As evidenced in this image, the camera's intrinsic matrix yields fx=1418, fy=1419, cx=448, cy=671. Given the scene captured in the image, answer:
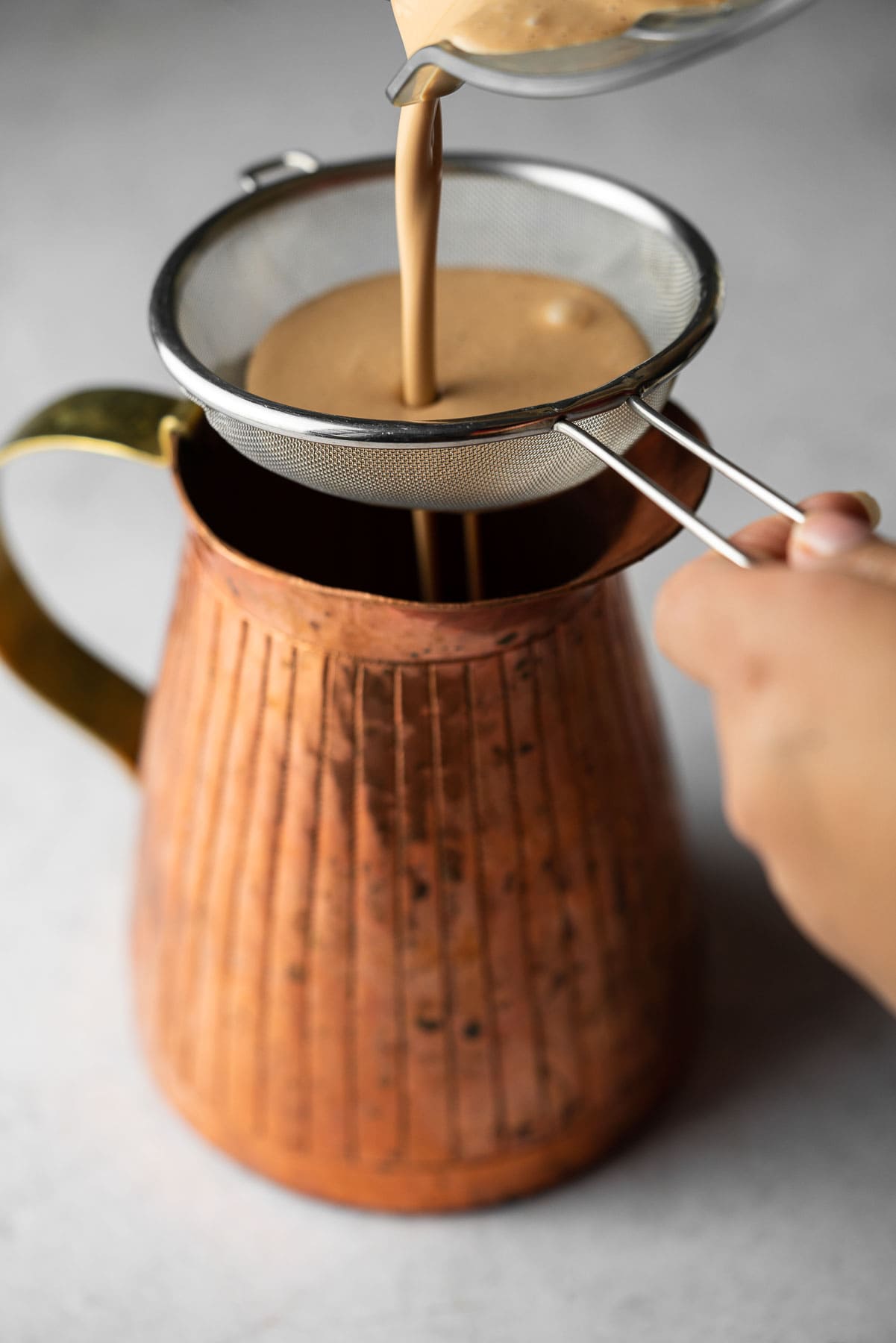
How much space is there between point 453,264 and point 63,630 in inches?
13.4

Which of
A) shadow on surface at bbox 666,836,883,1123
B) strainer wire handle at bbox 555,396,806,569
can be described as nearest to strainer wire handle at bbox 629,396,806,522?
strainer wire handle at bbox 555,396,806,569

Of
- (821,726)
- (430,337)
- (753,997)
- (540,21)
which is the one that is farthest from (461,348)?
(753,997)

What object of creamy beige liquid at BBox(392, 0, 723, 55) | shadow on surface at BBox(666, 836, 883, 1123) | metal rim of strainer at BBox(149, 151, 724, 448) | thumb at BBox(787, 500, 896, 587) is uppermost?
creamy beige liquid at BBox(392, 0, 723, 55)

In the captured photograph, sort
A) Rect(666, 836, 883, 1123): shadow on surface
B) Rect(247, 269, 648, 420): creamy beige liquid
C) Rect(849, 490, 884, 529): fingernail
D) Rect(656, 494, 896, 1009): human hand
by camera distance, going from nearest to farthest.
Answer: Rect(656, 494, 896, 1009): human hand, Rect(849, 490, 884, 529): fingernail, Rect(247, 269, 648, 420): creamy beige liquid, Rect(666, 836, 883, 1123): shadow on surface

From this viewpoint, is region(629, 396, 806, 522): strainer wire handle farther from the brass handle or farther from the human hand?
the brass handle

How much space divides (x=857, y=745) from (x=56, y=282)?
144cm

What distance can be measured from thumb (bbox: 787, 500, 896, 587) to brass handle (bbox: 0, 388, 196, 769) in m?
0.37

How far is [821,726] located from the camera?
0.47 m

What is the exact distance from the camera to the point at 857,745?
1.51 ft

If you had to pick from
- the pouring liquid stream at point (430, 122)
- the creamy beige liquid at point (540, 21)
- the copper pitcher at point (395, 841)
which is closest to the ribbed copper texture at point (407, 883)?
the copper pitcher at point (395, 841)

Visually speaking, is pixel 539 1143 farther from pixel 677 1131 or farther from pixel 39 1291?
pixel 39 1291

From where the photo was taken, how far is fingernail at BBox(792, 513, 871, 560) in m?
0.51

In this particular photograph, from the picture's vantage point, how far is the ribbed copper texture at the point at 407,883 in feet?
2.29

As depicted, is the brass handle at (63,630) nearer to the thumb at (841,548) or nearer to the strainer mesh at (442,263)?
the strainer mesh at (442,263)
